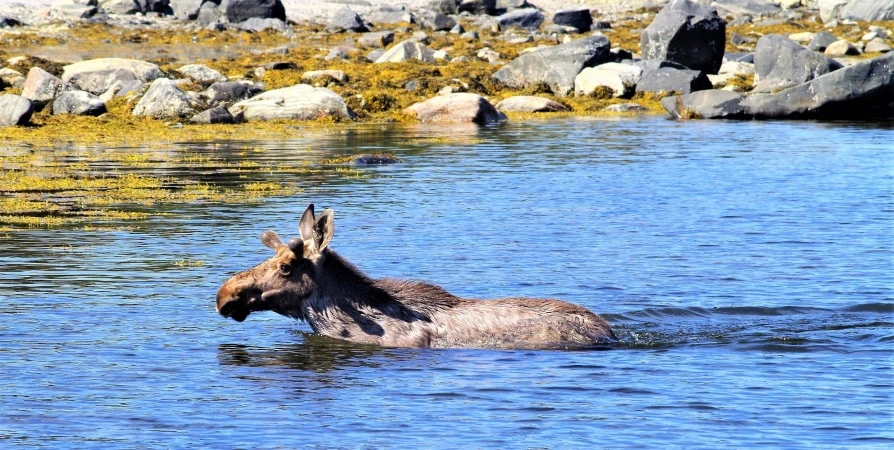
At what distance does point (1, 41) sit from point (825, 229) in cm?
4052

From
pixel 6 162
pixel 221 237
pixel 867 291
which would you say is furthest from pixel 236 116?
pixel 867 291

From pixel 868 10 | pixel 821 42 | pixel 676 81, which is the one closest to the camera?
pixel 676 81

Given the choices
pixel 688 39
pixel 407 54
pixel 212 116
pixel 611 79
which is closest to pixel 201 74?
pixel 212 116

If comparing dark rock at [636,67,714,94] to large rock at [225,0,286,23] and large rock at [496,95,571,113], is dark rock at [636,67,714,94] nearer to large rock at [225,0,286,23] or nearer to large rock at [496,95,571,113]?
large rock at [496,95,571,113]

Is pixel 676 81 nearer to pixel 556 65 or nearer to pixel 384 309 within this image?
pixel 556 65

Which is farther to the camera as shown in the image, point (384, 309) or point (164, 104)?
point (164, 104)

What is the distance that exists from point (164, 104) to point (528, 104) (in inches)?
434

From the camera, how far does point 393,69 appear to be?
44.4 m

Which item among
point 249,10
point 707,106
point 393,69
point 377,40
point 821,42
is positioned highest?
point 249,10

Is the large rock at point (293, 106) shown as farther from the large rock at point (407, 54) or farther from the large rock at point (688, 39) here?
the large rock at point (688, 39)

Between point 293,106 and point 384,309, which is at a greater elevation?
point 384,309

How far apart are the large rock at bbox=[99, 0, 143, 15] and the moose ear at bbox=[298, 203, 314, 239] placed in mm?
54486

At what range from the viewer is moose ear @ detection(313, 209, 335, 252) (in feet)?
35.8

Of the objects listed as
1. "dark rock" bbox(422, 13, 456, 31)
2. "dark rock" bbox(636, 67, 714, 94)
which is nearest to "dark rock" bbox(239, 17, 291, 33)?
"dark rock" bbox(422, 13, 456, 31)
